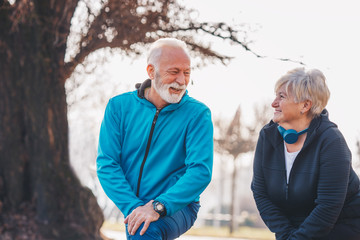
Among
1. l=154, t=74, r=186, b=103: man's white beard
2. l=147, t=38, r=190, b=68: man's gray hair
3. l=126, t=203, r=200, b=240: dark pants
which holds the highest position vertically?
l=147, t=38, r=190, b=68: man's gray hair

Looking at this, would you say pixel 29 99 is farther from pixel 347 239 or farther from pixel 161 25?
pixel 347 239

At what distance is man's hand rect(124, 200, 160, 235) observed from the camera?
2.92 m

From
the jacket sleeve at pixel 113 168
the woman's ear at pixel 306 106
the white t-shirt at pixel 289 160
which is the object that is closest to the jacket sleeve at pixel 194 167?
the jacket sleeve at pixel 113 168

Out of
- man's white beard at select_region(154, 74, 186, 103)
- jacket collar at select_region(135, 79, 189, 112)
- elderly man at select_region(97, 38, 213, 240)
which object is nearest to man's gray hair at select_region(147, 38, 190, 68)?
elderly man at select_region(97, 38, 213, 240)

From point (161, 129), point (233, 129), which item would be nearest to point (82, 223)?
point (161, 129)

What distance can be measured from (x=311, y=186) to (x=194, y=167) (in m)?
0.82

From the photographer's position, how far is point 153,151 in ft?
10.6

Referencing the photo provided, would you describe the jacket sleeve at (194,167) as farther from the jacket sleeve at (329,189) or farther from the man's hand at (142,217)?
the jacket sleeve at (329,189)

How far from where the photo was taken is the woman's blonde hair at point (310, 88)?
3.18 m

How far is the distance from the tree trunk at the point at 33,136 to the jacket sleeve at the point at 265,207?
187 inches

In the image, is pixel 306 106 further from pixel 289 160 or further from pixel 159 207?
pixel 159 207

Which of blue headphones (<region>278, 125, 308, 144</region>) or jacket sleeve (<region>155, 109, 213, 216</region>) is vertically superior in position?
blue headphones (<region>278, 125, 308, 144</region>)

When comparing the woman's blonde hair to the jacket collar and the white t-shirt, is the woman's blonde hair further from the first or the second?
the jacket collar

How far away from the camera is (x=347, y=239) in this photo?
3037 mm
